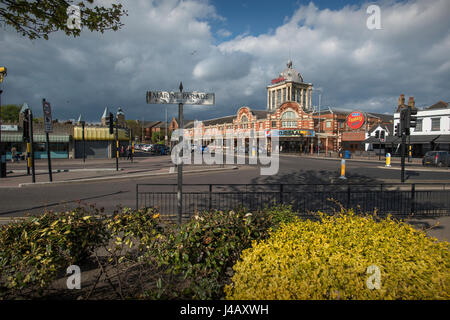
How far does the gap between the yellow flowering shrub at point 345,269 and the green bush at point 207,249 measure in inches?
12.5

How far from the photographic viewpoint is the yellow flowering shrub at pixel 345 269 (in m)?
2.25

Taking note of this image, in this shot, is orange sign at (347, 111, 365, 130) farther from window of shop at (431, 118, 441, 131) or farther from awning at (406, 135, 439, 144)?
window of shop at (431, 118, 441, 131)

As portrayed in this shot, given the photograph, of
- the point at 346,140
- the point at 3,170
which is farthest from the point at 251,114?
the point at 3,170

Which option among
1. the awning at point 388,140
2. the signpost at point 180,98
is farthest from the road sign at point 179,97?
the awning at point 388,140

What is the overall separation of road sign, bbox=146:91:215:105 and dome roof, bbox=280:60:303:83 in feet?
264

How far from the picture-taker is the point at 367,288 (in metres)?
2.31

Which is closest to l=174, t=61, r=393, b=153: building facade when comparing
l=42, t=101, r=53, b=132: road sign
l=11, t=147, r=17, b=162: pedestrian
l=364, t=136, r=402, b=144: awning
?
l=364, t=136, r=402, b=144: awning

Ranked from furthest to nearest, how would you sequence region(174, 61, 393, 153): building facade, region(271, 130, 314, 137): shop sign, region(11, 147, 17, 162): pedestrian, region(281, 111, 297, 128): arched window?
region(281, 111, 297, 128): arched window → region(271, 130, 314, 137): shop sign → region(174, 61, 393, 153): building facade → region(11, 147, 17, 162): pedestrian

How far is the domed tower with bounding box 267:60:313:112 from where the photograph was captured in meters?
74.1

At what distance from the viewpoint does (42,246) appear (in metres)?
3.33

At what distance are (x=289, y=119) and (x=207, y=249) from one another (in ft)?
188

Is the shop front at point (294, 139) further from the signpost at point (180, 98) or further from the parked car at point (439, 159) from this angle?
the signpost at point (180, 98)

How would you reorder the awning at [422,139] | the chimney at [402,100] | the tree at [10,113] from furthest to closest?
the tree at [10,113]
the chimney at [402,100]
the awning at [422,139]

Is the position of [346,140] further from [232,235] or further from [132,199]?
[232,235]
